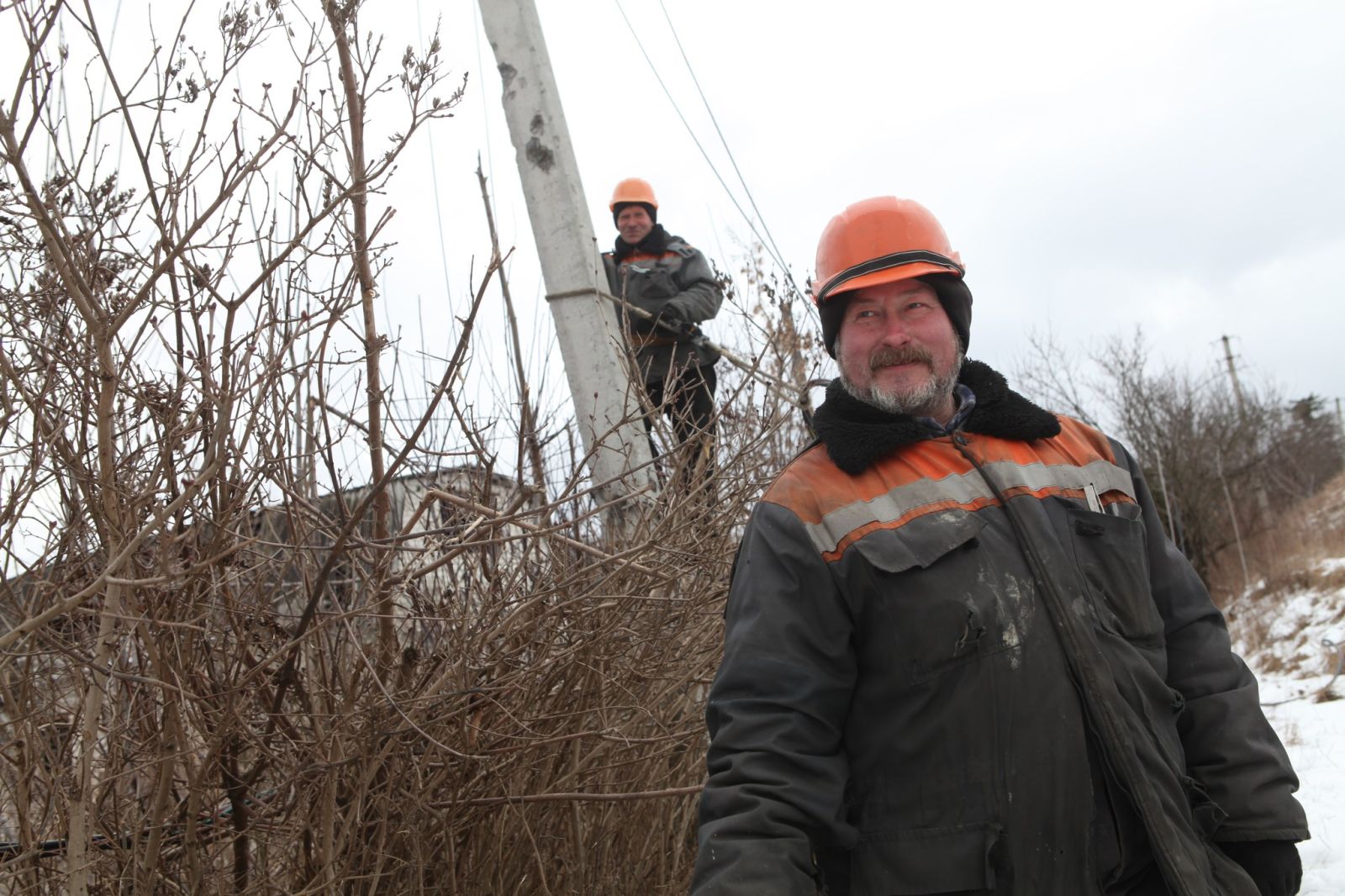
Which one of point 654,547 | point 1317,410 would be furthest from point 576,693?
point 1317,410

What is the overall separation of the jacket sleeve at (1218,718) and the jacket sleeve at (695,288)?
379 cm

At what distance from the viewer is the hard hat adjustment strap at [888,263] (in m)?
2.28

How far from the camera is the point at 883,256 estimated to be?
2281 mm

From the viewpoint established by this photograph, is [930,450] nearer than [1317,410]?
Yes

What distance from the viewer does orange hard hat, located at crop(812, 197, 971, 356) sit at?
2.28 m

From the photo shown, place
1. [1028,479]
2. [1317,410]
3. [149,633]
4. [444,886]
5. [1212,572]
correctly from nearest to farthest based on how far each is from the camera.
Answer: [1028,479] → [149,633] → [444,886] → [1212,572] → [1317,410]

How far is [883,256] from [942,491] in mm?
486

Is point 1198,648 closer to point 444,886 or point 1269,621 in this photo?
point 444,886

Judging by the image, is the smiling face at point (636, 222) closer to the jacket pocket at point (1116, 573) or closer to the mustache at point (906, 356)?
the mustache at point (906, 356)

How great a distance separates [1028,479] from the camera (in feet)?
6.98

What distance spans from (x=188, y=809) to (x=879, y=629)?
163 cm

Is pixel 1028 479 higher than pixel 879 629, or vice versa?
pixel 1028 479

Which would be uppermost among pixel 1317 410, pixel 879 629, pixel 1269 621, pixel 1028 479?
pixel 1317 410

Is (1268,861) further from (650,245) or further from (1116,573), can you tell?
(650,245)
